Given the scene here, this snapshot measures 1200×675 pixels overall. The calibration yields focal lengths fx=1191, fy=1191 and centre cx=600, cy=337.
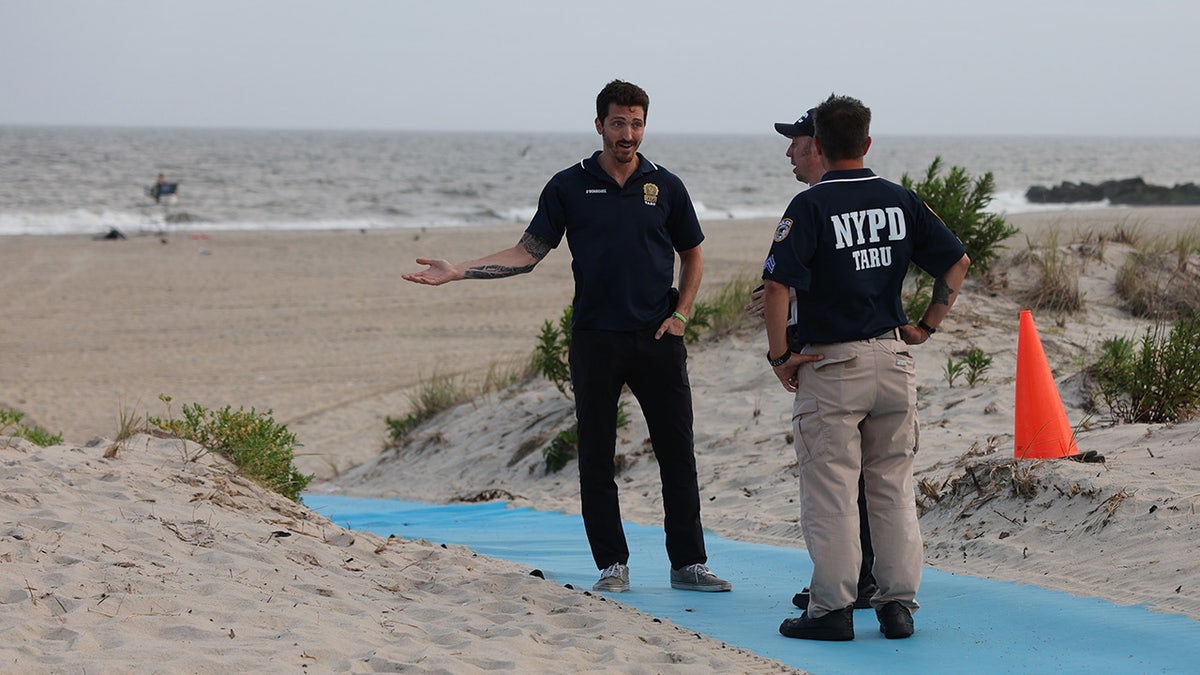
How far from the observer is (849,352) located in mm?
4004

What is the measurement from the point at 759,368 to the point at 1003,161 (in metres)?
81.1

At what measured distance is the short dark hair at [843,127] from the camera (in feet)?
12.9

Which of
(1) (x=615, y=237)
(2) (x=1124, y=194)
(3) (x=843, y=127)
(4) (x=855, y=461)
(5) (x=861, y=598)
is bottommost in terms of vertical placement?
(5) (x=861, y=598)

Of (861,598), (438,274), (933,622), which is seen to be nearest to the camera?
(933,622)

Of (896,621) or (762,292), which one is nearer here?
(896,621)

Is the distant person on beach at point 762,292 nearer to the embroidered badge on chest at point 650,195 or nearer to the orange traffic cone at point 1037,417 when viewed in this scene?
the embroidered badge on chest at point 650,195

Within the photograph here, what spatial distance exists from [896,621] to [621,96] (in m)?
2.28

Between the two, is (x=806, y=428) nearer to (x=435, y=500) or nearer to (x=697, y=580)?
(x=697, y=580)


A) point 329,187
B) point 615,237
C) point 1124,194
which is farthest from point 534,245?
point 329,187

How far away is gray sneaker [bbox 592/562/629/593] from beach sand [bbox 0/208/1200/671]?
19 centimetres

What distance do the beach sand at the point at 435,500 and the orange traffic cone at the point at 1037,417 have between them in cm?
16

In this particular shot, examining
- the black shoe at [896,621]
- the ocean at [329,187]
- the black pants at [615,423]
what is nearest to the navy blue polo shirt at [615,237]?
the black pants at [615,423]

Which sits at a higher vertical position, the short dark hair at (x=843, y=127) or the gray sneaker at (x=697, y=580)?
the short dark hair at (x=843, y=127)

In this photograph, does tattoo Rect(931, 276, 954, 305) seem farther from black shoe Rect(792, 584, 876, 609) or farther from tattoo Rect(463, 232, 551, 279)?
tattoo Rect(463, 232, 551, 279)
